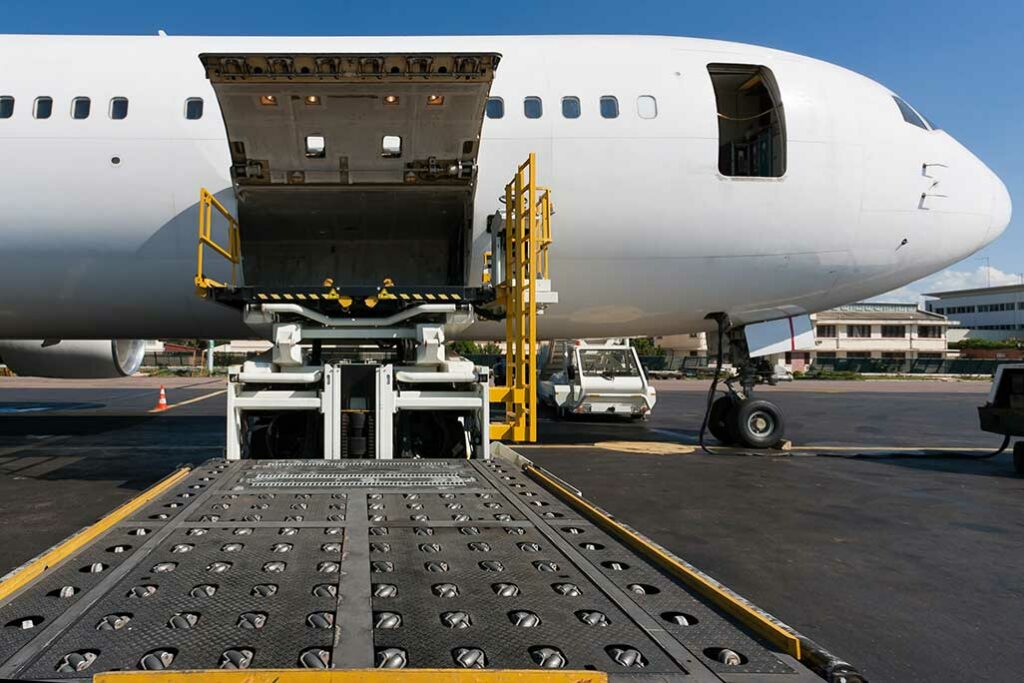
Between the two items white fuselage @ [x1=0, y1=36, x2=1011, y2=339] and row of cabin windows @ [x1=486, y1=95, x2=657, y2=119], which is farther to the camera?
row of cabin windows @ [x1=486, y1=95, x2=657, y2=119]

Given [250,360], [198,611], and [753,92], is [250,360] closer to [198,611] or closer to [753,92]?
[198,611]

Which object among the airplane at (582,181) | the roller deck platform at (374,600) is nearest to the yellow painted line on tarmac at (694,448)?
the airplane at (582,181)

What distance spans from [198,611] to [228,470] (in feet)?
7.78

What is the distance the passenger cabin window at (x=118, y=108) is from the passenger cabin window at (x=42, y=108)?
0.64m

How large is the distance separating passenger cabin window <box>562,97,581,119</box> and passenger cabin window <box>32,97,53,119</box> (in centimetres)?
565

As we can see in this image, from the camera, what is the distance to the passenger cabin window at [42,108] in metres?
7.43

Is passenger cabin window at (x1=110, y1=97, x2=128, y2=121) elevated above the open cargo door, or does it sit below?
above

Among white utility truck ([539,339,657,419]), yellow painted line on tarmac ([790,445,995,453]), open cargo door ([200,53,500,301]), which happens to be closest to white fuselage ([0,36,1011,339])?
open cargo door ([200,53,500,301])

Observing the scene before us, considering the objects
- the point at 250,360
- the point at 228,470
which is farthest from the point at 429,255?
the point at 228,470

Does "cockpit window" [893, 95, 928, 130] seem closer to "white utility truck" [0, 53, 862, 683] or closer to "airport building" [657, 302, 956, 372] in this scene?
"white utility truck" [0, 53, 862, 683]

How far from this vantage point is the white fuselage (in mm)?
Result: 7461

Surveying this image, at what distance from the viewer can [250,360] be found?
5.49 metres

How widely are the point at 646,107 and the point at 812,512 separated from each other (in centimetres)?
476

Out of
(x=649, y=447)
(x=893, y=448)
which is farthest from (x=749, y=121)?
(x=893, y=448)
